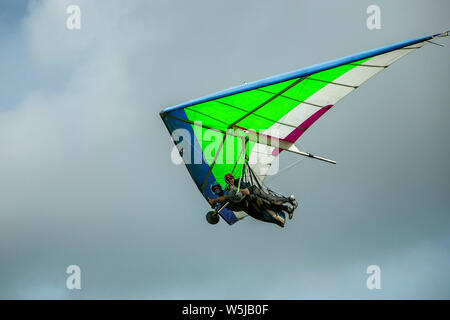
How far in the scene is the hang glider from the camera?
21766 millimetres

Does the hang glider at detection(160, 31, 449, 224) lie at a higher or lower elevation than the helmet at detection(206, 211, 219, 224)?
higher

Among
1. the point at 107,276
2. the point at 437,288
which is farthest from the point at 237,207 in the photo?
the point at 437,288

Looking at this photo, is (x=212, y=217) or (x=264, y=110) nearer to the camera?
(x=212, y=217)

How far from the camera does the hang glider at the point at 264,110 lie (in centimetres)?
2177

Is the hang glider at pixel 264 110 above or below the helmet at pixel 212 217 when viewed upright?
above

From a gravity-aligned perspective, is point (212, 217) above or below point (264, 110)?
below

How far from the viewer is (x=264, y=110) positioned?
23.4m

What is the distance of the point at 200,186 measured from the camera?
81.2 feet

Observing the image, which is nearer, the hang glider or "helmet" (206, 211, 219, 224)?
the hang glider

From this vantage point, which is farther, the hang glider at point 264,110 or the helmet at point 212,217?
the helmet at point 212,217
